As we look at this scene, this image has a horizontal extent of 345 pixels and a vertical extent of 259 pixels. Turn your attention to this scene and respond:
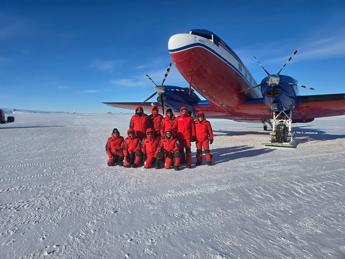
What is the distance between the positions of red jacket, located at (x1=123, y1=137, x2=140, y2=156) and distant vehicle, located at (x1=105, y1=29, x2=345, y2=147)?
13.7 ft

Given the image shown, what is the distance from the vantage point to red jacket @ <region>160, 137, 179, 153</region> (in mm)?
5750

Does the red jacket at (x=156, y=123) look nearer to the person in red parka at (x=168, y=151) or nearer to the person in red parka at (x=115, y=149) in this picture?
the person in red parka at (x=168, y=151)

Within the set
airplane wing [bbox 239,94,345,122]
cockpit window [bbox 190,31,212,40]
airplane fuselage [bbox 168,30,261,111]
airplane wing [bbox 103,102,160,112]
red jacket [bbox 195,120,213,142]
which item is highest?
cockpit window [bbox 190,31,212,40]

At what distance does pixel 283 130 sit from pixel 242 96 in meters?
3.28

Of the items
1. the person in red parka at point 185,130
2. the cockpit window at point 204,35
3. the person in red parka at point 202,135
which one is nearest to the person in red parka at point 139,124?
the person in red parka at point 185,130

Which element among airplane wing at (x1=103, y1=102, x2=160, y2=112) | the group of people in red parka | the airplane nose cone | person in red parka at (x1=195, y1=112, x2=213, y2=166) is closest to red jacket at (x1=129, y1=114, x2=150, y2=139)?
the group of people in red parka

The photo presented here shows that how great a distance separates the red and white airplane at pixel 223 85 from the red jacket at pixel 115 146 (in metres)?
4.29

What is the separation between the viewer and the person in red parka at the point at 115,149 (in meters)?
6.09

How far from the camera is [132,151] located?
600 cm

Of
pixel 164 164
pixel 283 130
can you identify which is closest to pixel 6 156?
pixel 164 164

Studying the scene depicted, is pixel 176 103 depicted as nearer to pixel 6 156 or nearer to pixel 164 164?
pixel 164 164

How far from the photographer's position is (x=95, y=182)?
4.62m

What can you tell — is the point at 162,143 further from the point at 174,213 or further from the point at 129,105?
the point at 129,105

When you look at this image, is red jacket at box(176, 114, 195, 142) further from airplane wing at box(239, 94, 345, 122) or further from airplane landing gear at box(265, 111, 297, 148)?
airplane wing at box(239, 94, 345, 122)
